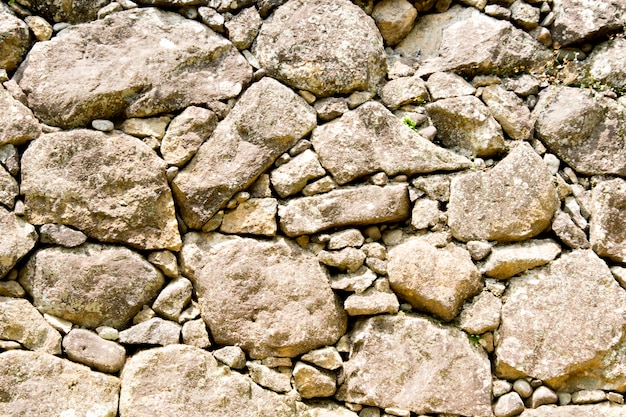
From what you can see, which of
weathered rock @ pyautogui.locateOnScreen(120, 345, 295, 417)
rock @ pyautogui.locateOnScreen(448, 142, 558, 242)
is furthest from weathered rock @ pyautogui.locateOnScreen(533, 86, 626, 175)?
weathered rock @ pyautogui.locateOnScreen(120, 345, 295, 417)

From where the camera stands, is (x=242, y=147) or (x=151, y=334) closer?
(x=151, y=334)

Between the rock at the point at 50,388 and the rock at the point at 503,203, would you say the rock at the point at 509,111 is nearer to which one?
the rock at the point at 503,203

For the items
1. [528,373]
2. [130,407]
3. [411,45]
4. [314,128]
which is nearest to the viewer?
[130,407]

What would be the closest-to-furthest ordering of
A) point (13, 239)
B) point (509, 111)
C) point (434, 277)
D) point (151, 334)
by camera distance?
point (13, 239) < point (151, 334) < point (434, 277) < point (509, 111)

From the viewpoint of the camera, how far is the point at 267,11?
4289mm

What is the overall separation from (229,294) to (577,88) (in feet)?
9.36

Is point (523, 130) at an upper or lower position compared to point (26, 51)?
lower

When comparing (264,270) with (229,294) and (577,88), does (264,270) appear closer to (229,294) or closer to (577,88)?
(229,294)

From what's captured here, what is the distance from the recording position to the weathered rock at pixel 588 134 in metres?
4.16

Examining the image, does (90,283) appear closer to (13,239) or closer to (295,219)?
(13,239)

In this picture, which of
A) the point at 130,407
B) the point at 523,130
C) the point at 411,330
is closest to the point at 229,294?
the point at 130,407

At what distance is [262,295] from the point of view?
12.4 feet

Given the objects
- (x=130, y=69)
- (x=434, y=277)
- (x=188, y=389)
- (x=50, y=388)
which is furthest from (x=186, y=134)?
(x=434, y=277)

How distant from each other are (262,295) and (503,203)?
1.70m
